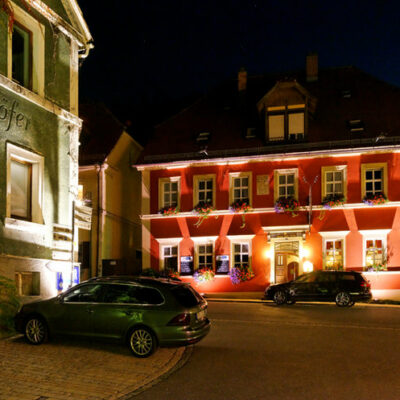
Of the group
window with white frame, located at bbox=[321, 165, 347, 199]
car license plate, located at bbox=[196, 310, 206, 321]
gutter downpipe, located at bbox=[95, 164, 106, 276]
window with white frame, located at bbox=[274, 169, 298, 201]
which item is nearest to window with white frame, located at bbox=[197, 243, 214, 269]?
window with white frame, located at bbox=[274, 169, 298, 201]

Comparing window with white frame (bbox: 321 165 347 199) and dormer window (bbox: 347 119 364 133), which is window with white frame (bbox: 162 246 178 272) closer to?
window with white frame (bbox: 321 165 347 199)

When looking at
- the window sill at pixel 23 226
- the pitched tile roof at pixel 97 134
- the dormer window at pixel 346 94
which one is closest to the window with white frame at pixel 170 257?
the pitched tile roof at pixel 97 134

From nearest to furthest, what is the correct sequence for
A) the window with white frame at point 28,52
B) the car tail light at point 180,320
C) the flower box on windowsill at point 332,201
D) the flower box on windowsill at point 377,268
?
the car tail light at point 180,320, the window with white frame at point 28,52, the flower box on windowsill at point 377,268, the flower box on windowsill at point 332,201

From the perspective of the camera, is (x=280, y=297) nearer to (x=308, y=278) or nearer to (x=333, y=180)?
(x=308, y=278)

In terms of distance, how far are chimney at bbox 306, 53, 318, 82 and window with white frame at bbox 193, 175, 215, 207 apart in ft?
30.9

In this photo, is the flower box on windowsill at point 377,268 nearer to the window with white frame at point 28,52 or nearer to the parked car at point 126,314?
the parked car at point 126,314

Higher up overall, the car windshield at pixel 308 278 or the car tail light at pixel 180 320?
the car tail light at pixel 180 320

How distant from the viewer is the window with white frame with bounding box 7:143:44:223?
1249 cm

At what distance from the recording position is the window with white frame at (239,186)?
88.5ft

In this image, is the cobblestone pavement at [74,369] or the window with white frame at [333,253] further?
the window with white frame at [333,253]

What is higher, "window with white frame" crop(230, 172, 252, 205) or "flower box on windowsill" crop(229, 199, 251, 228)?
"window with white frame" crop(230, 172, 252, 205)

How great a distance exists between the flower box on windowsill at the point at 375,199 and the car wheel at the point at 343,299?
6.57 m

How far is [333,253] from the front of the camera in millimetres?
25438

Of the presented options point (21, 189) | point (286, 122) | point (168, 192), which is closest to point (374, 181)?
point (286, 122)
